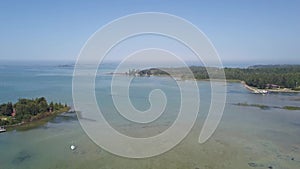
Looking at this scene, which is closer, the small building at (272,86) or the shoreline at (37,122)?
the shoreline at (37,122)

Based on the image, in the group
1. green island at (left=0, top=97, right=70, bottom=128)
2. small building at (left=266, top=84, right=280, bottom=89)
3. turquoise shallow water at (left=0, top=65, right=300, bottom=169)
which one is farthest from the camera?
small building at (left=266, top=84, right=280, bottom=89)

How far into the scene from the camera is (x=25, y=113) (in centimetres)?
779

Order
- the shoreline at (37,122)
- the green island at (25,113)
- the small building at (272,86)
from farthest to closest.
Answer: the small building at (272,86) → the green island at (25,113) → the shoreline at (37,122)

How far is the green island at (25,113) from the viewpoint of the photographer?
24.0 feet

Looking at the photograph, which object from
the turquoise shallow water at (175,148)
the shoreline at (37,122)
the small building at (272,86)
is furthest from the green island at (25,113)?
the small building at (272,86)

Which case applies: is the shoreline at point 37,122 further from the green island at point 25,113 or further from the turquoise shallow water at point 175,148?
the turquoise shallow water at point 175,148

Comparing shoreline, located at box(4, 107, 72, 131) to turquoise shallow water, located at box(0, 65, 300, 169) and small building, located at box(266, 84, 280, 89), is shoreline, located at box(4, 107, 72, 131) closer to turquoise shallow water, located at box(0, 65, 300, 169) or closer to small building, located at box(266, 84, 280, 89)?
turquoise shallow water, located at box(0, 65, 300, 169)

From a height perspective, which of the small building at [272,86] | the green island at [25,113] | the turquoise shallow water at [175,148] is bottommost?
the turquoise shallow water at [175,148]

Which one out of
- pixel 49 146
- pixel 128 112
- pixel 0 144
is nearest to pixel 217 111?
pixel 128 112

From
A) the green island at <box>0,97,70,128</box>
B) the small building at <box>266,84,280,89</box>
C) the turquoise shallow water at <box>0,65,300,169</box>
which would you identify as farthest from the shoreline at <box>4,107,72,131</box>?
the small building at <box>266,84,280,89</box>

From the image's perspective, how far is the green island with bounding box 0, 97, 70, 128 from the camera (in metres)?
7.33

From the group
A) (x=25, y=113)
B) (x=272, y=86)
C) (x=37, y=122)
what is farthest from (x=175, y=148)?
(x=272, y=86)

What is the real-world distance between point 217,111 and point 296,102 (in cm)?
443

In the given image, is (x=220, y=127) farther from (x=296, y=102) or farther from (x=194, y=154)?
(x=296, y=102)
